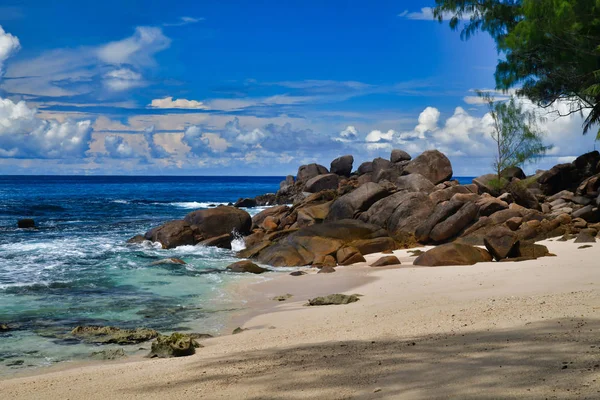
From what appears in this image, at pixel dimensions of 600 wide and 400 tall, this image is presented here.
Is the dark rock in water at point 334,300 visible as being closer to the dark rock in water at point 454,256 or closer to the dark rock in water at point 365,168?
the dark rock in water at point 454,256

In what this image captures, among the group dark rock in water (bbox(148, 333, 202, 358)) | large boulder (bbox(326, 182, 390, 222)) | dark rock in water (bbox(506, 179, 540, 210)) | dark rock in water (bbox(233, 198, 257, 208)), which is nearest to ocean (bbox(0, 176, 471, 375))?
dark rock in water (bbox(148, 333, 202, 358))

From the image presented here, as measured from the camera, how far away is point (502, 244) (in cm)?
1689

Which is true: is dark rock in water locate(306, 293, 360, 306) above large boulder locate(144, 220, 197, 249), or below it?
below

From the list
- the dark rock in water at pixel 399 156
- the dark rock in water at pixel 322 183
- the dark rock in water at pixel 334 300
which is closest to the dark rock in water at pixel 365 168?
the dark rock in water at pixel 322 183

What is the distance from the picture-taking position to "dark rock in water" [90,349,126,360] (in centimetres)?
922

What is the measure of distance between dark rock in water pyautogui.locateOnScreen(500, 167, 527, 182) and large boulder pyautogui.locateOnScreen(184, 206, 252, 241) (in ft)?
46.6

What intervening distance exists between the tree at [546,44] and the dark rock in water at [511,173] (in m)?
5.69

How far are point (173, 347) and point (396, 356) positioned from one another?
3424 millimetres

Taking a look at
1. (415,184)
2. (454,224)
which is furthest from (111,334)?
(415,184)

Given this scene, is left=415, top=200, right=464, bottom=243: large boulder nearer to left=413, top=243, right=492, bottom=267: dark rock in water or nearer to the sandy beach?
left=413, top=243, right=492, bottom=267: dark rock in water

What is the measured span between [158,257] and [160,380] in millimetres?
16557

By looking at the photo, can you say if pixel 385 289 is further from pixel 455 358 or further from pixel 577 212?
pixel 577 212

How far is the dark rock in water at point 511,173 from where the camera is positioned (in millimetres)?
32156

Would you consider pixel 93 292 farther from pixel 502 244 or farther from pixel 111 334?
pixel 502 244
